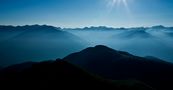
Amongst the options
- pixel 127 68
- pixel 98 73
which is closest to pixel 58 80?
pixel 98 73

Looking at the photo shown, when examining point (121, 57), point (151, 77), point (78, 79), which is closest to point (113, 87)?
point (78, 79)

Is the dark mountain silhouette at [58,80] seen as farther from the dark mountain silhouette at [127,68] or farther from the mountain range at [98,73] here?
the dark mountain silhouette at [127,68]

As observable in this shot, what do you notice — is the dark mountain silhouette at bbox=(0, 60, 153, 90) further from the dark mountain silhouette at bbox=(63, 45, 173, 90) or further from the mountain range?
the dark mountain silhouette at bbox=(63, 45, 173, 90)

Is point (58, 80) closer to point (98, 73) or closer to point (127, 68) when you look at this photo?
point (98, 73)

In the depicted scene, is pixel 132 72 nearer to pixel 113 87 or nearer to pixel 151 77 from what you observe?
pixel 151 77

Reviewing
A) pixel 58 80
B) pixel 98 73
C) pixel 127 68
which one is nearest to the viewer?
pixel 58 80

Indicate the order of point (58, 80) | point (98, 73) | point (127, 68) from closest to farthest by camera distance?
point (58, 80) < point (127, 68) < point (98, 73)
